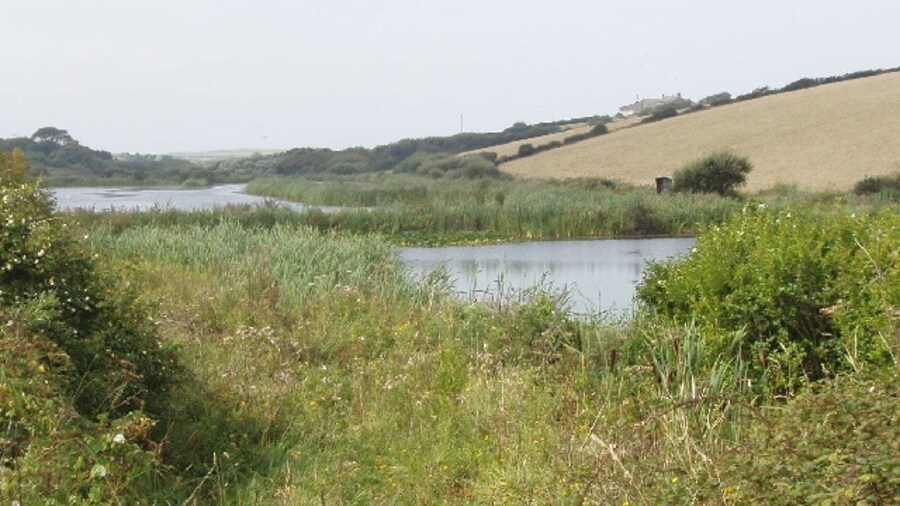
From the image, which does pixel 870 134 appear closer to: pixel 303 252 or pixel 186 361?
pixel 303 252

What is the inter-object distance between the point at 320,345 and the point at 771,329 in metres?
3.98

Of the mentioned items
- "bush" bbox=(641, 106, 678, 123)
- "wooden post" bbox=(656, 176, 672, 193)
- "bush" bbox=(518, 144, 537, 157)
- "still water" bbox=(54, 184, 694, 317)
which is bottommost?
"still water" bbox=(54, 184, 694, 317)

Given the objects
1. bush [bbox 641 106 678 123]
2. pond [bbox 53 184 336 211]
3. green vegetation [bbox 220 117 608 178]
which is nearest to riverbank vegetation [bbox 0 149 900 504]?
pond [bbox 53 184 336 211]

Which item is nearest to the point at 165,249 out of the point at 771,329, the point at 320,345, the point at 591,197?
the point at 320,345

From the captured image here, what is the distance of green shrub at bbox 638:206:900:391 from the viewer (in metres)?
7.11

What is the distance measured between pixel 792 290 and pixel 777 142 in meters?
45.9

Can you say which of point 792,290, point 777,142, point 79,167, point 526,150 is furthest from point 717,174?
point 79,167

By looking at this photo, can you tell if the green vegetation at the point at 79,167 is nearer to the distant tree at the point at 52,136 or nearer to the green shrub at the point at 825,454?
the distant tree at the point at 52,136

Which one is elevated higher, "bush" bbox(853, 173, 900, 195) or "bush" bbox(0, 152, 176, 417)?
"bush" bbox(0, 152, 176, 417)

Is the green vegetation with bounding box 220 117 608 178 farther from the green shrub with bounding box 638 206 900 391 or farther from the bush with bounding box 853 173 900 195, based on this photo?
the green shrub with bounding box 638 206 900 391

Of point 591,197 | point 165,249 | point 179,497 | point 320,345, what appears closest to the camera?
point 179,497

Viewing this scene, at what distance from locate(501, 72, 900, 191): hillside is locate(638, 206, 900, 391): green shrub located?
95.8 feet

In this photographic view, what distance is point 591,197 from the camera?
104 feet

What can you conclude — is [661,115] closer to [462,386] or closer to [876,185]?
[876,185]
